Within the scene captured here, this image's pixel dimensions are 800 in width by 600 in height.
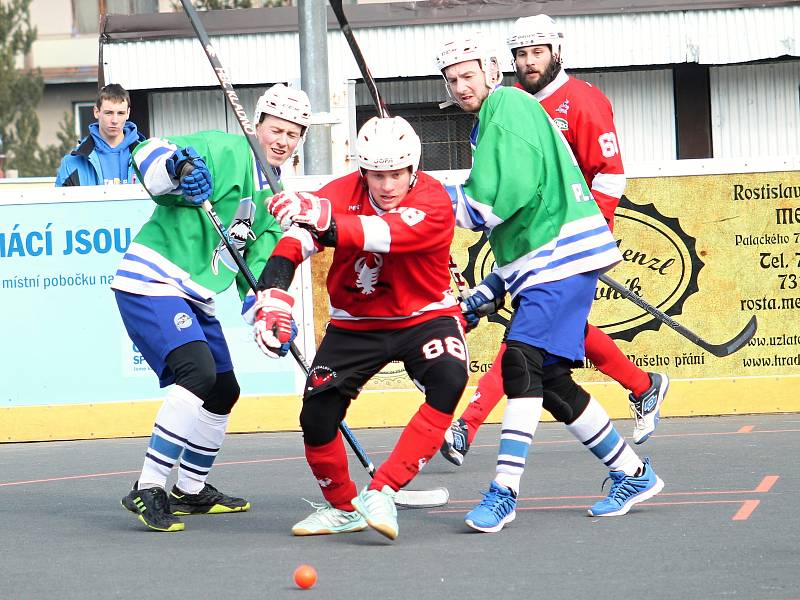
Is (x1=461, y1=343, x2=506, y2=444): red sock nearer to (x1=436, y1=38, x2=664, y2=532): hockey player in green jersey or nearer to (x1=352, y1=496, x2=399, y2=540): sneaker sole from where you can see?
(x1=436, y1=38, x2=664, y2=532): hockey player in green jersey

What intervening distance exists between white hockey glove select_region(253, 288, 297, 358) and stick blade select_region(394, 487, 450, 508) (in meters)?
1.30

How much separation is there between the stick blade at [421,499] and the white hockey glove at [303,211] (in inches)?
61.5

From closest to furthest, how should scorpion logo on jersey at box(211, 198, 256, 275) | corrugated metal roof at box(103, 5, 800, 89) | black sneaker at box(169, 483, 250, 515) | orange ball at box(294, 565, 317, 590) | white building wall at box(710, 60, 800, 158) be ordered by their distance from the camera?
orange ball at box(294, 565, 317, 590), scorpion logo on jersey at box(211, 198, 256, 275), black sneaker at box(169, 483, 250, 515), corrugated metal roof at box(103, 5, 800, 89), white building wall at box(710, 60, 800, 158)

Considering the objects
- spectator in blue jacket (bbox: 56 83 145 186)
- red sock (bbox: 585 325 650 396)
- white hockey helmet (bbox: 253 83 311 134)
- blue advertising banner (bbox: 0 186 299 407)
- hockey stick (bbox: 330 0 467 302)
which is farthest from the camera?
spectator in blue jacket (bbox: 56 83 145 186)

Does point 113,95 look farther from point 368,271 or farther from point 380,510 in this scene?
point 380,510

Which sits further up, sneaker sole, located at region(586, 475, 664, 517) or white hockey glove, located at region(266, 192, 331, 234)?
white hockey glove, located at region(266, 192, 331, 234)

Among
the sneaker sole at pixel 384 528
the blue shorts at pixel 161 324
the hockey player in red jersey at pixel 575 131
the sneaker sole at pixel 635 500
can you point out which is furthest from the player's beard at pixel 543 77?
the sneaker sole at pixel 384 528

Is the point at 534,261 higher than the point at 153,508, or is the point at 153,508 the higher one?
the point at 534,261

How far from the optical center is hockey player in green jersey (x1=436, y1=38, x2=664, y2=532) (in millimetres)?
5570

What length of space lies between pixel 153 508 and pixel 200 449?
1.56 feet

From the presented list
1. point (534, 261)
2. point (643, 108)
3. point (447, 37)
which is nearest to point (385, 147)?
point (534, 261)

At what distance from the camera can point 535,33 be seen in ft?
22.4

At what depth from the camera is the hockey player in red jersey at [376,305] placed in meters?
5.31

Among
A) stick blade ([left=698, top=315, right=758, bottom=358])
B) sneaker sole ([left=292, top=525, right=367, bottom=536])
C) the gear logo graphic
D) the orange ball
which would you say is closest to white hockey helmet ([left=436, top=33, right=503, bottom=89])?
sneaker sole ([left=292, top=525, right=367, bottom=536])
